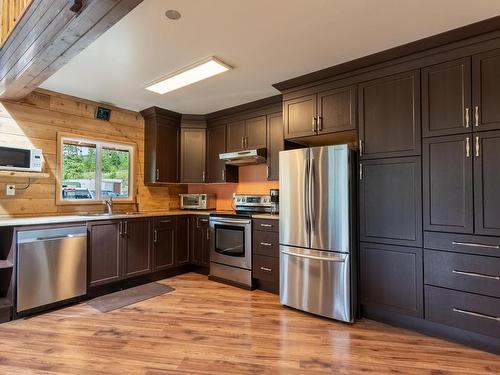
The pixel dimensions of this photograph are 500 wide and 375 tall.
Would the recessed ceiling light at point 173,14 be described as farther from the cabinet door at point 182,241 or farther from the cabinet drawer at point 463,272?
the cabinet door at point 182,241

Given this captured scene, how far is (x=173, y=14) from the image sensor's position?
2076 mm

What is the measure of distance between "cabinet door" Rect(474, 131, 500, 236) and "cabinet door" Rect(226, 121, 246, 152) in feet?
9.05

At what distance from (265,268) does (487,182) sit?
2.29 m

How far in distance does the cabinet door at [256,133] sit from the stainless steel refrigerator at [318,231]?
95 cm

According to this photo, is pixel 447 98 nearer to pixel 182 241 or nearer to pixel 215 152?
pixel 215 152

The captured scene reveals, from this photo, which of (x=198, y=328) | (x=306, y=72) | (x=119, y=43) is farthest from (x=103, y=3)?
(x=198, y=328)

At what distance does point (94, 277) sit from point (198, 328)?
4.98ft

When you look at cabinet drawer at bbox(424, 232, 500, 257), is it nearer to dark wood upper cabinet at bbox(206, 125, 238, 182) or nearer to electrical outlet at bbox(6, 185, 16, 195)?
dark wood upper cabinet at bbox(206, 125, 238, 182)

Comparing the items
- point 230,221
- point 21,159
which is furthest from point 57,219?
point 230,221

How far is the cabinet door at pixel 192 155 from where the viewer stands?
4711 mm

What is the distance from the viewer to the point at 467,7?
2008 mm

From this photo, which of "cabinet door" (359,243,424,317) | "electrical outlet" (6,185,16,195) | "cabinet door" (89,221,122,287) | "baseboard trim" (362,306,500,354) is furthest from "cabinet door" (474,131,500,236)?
"electrical outlet" (6,185,16,195)

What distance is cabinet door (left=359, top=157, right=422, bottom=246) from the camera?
254 centimetres

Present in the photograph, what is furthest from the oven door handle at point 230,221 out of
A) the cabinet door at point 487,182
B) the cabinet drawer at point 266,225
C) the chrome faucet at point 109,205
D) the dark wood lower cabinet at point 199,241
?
the cabinet door at point 487,182
